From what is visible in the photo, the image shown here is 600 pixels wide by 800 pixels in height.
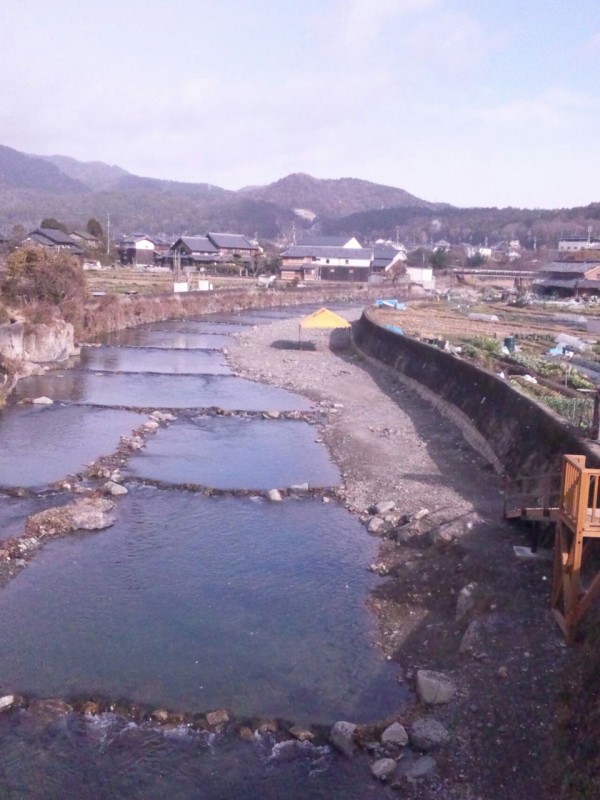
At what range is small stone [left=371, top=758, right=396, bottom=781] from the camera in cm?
705

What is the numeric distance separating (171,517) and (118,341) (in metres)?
23.8

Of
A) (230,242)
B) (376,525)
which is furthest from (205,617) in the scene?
(230,242)

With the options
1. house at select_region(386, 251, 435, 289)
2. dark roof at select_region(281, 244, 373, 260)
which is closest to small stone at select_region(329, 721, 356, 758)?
house at select_region(386, 251, 435, 289)

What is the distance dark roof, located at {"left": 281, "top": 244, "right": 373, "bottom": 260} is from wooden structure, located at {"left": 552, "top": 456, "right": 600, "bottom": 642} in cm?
6722

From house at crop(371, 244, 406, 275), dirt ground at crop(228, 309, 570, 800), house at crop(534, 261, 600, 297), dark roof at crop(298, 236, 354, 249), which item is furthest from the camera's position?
house at crop(371, 244, 406, 275)

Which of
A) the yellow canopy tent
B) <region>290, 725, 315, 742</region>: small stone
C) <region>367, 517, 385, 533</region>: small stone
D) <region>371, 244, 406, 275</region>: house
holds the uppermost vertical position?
<region>371, 244, 406, 275</region>: house

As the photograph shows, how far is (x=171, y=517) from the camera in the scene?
1321 cm

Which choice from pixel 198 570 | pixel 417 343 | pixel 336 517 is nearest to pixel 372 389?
pixel 417 343

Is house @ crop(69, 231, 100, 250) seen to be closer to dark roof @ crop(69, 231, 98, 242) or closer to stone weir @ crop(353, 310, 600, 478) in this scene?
dark roof @ crop(69, 231, 98, 242)

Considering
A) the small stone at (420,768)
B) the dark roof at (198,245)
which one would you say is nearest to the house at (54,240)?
the dark roof at (198,245)

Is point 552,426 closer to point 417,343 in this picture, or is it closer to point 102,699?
point 102,699

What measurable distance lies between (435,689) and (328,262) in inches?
2744

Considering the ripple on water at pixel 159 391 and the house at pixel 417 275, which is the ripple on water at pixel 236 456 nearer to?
the ripple on water at pixel 159 391

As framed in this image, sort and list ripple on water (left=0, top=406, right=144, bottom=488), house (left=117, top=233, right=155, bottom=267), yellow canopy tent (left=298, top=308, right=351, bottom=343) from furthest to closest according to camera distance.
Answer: house (left=117, top=233, right=155, bottom=267) < yellow canopy tent (left=298, top=308, right=351, bottom=343) < ripple on water (left=0, top=406, right=144, bottom=488)
